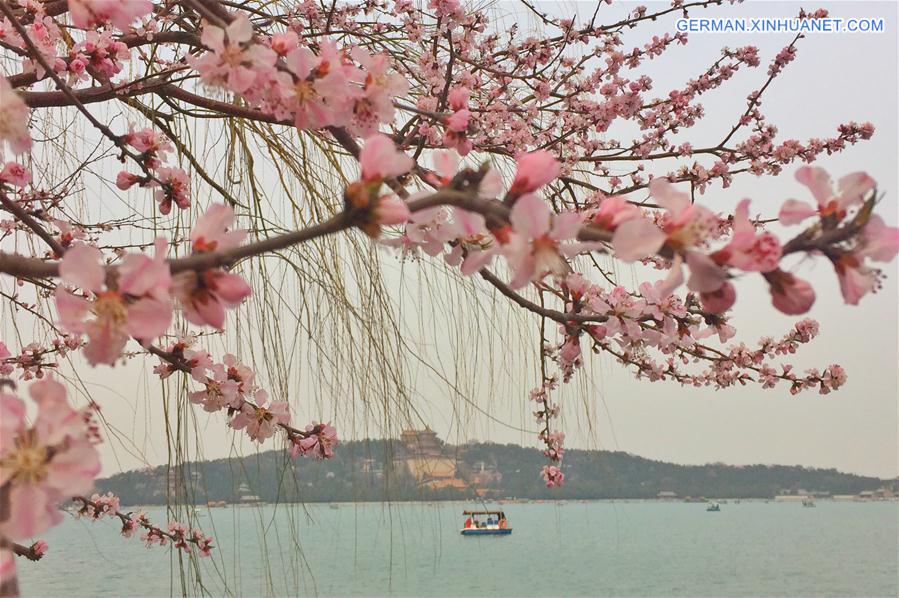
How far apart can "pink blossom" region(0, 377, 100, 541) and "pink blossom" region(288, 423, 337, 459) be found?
0.65m

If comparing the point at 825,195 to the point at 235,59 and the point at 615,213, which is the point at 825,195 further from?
the point at 235,59

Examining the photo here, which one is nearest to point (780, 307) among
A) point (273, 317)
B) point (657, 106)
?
point (273, 317)

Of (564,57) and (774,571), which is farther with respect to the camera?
(774,571)

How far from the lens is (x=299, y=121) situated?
2.11ft

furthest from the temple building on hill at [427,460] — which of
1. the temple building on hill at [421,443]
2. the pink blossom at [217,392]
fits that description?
the pink blossom at [217,392]

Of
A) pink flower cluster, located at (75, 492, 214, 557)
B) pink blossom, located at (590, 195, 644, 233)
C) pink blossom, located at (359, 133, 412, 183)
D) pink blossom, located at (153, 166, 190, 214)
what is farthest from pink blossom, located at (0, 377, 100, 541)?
pink flower cluster, located at (75, 492, 214, 557)

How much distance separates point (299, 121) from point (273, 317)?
622 millimetres

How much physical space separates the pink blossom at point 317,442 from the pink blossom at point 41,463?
0.65 meters

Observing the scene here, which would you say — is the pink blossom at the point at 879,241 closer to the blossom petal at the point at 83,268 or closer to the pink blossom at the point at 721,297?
the pink blossom at the point at 721,297

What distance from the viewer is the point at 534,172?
42cm

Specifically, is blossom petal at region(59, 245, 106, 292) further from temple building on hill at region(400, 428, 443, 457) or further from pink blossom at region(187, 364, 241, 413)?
temple building on hill at region(400, 428, 443, 457)

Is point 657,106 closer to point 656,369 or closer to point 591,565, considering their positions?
point 656,369

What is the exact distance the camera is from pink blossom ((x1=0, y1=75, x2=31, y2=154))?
0.49 metres

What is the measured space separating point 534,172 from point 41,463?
0.30 metres
